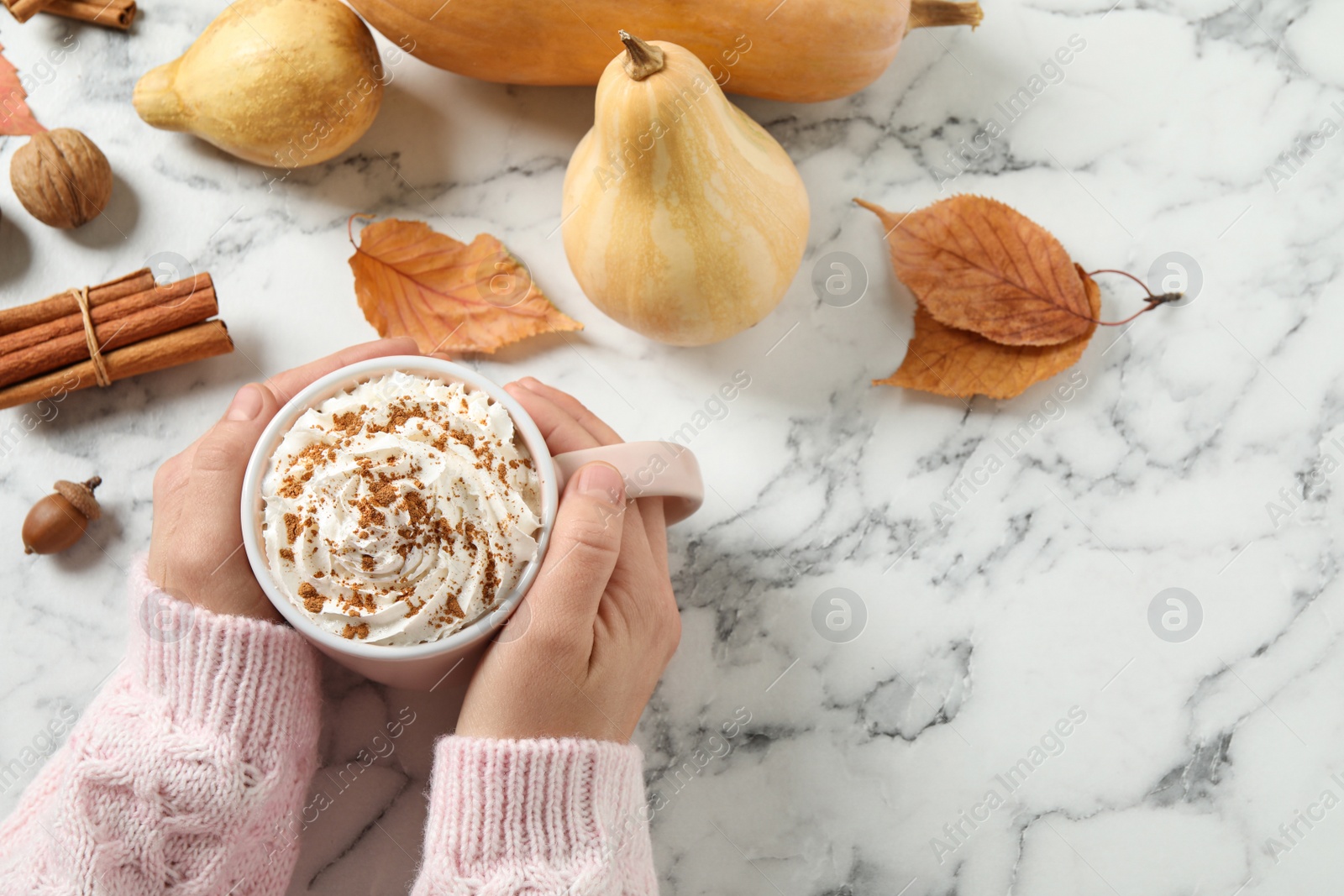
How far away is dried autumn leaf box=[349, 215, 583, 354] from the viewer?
0.86m

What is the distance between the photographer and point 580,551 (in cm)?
63

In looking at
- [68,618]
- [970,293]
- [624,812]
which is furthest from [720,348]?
[68,618]

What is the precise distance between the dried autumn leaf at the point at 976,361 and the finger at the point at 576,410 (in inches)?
10.2

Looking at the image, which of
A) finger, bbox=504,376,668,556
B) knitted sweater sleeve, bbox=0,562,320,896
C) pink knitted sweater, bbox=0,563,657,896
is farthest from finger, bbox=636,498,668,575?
knitted sweater sleeve, bbox=0,562,320,896

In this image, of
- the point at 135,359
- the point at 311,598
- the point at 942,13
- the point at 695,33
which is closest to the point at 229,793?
the point at 311,598

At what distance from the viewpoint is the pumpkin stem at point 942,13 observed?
0.84 metres

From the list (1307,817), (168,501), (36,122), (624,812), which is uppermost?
(36,122)

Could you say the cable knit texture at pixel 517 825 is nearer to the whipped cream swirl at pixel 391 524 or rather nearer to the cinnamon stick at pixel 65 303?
the whipped cream swirl at pixel 391 524

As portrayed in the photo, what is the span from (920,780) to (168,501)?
2.19 ft

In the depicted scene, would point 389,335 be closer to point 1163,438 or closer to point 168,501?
point 168,501

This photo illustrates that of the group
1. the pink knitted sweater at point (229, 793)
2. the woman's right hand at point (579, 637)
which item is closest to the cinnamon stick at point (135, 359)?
the pink knitted sweater at point (229, 793)

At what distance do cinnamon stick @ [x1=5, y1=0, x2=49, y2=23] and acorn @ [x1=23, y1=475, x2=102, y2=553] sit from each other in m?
0.44

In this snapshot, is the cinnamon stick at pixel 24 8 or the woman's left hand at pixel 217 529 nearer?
the woman's left hand at pixel 217 529

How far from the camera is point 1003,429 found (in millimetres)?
877
